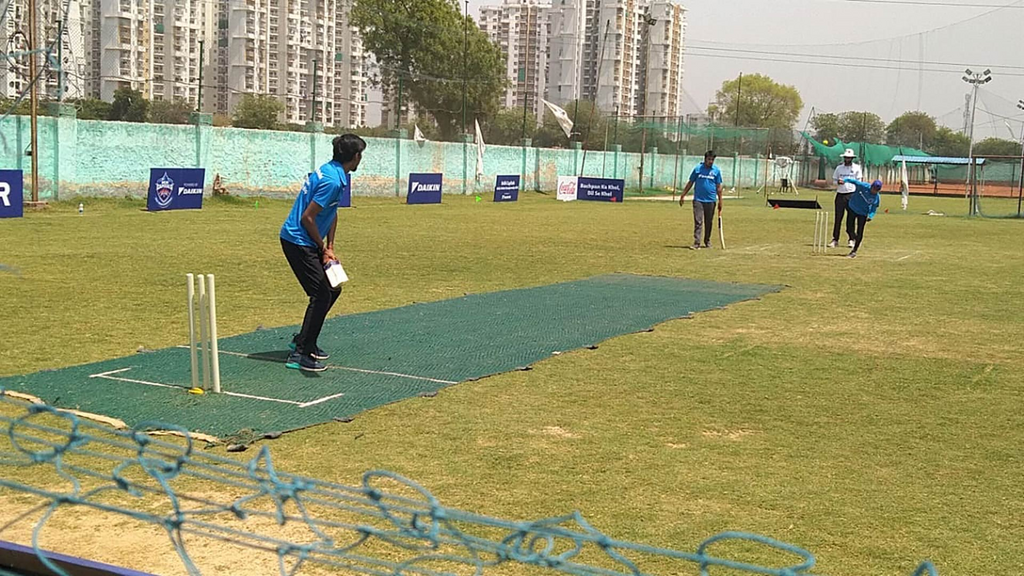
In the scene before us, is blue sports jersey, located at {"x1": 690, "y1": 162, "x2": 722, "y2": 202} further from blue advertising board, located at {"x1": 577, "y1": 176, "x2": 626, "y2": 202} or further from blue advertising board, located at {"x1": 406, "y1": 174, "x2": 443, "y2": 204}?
blue advertising board, located at {"x1": 577, "y1": 176, "x2": 626, "y2": 202}

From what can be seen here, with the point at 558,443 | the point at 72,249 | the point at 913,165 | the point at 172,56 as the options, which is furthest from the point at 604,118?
the point at 558,443

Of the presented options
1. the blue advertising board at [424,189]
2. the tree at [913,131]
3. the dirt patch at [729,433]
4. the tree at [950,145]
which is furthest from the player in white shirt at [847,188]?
the tree at [950,145]

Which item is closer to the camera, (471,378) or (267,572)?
(267,572)

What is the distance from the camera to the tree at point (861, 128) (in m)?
72.5

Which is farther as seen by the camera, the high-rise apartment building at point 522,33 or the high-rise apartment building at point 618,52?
the high-rise apartment building at point 522,33

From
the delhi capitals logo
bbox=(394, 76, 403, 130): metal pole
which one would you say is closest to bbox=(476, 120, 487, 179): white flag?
bbox=(394, 76, 403, 130): metal pole

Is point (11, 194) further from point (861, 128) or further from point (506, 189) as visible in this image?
point (861, 128)

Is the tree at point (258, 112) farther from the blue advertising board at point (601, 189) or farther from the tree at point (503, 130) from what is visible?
the blue advertising board at point (601, 189)

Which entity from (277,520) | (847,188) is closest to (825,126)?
(847,188)

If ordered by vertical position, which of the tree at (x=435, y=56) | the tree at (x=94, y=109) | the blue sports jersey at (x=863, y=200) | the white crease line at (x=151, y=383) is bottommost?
the white crease line at (x=151, y=383)

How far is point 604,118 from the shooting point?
57094mm

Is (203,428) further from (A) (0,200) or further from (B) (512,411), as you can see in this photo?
(A) (0,200)

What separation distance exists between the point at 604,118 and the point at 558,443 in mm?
51322

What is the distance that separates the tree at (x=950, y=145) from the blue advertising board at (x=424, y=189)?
50590 mm
